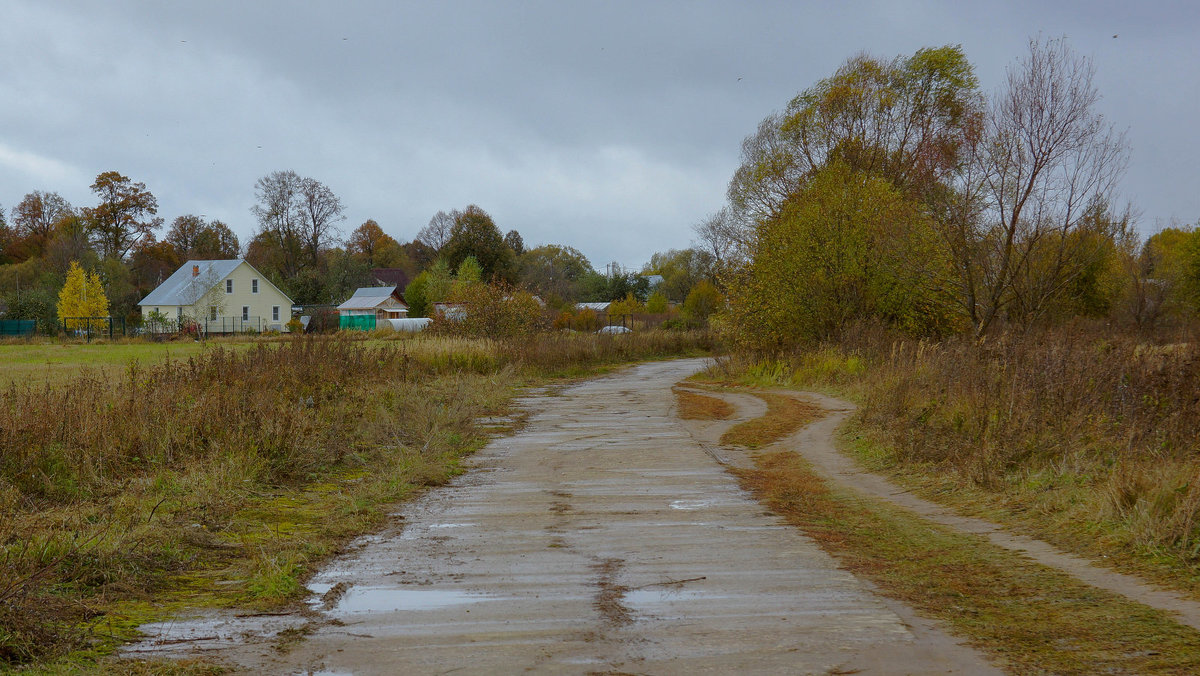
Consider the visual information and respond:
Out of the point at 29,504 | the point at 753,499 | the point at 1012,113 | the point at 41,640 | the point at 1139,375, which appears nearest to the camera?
the point at 41,640

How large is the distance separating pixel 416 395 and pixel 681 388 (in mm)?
11630

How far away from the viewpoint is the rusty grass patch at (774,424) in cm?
1519

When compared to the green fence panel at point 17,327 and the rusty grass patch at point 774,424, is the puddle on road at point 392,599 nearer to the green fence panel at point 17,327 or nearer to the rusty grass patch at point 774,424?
the rusty grass patch at point 774,424

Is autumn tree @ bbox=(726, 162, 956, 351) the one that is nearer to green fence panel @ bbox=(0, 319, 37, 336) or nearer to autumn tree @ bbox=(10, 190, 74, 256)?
green fence panel @ bbox=(0, 319, 37, 336)

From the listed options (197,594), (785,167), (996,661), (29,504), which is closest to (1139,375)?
(996,661)

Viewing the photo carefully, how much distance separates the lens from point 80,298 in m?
63.2

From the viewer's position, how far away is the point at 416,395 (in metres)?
17.9

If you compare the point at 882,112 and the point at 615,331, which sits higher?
the point at 882,112

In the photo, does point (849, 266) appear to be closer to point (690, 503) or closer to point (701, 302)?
point (690, 503)

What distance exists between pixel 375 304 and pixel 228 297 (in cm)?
1469

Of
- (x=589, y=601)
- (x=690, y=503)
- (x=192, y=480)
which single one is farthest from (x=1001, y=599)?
(x=192, y=480)

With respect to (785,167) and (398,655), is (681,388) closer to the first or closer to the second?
(785,167)

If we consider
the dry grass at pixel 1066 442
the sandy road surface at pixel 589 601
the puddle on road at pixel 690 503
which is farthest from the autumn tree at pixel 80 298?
the puddle on road at pixel 690 503

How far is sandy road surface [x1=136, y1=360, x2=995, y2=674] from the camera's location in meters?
4.79
